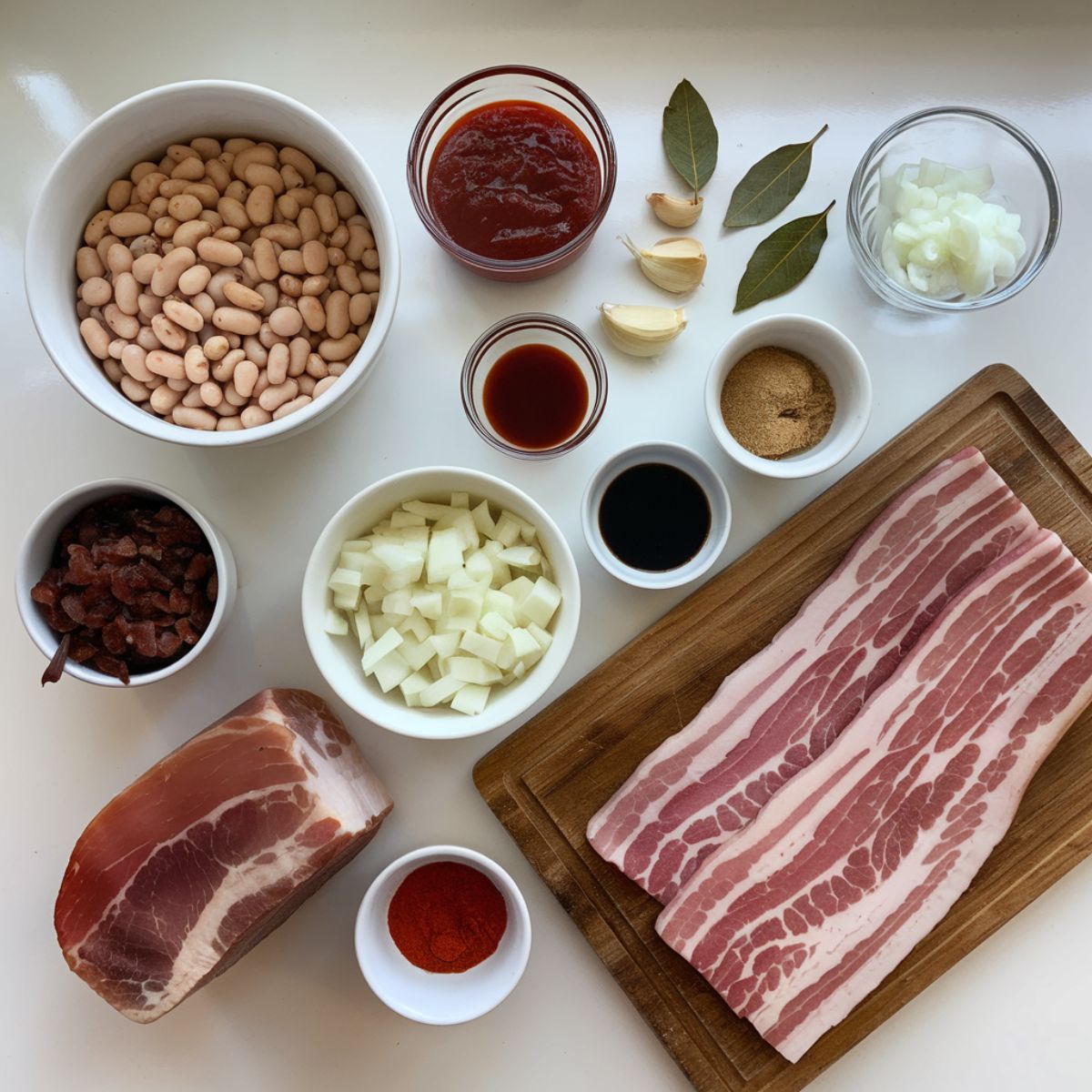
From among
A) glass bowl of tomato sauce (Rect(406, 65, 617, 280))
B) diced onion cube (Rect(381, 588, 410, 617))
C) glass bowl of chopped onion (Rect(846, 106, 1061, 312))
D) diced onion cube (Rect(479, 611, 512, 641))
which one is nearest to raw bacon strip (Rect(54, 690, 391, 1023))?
diced onion cube (Rect(381, 588, 410, 617))

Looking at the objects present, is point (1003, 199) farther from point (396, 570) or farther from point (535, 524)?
point (396, 570)

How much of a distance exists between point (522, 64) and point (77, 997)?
5.94 ft

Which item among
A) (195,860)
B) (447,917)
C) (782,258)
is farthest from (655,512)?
(195,860)

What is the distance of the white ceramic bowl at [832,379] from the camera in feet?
4.63

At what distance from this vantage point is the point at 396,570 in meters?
1.36

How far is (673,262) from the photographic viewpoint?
59.1 inches

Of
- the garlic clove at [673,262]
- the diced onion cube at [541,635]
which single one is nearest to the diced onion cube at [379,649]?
the diced onion cube at [541,635]

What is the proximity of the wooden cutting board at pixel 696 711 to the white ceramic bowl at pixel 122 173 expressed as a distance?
66cm

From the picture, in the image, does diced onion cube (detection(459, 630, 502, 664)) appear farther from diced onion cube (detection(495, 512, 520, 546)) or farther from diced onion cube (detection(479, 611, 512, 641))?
diced onion cube (detection(495, 512, 520, 546))

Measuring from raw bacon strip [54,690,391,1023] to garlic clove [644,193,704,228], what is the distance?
103cm

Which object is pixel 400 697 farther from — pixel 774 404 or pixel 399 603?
pixel 774 404

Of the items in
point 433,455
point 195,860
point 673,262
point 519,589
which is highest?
point 673,262

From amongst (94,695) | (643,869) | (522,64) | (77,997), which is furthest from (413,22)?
(77,997)

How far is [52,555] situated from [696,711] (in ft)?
3.53
